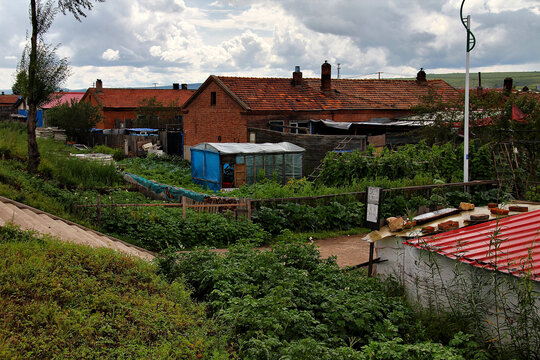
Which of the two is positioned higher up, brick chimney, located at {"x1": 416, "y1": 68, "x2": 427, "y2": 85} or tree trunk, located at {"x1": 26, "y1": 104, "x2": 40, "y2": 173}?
brick chimney, located at {"x1": 416, "y1": 68, "x2": 427, "y2": 85}

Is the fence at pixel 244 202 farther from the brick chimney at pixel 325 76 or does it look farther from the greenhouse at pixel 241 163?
the brick chimney at pixel 325 76

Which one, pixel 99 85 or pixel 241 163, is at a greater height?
pixel 99 85

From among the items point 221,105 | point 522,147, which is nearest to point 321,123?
point 221,105

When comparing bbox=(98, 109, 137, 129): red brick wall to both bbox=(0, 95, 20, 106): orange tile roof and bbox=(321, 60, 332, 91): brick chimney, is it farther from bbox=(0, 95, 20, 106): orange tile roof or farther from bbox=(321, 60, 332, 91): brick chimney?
bbox=(0, 95, 20, 106): orange tile roof

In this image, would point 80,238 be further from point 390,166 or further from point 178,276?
point 390,166

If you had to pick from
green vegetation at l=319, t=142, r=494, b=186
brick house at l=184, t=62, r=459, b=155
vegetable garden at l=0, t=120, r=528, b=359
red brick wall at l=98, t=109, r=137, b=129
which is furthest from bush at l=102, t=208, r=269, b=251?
red brick wall at l=98, t=109, r=137, b=129

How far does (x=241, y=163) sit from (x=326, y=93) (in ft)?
42.6

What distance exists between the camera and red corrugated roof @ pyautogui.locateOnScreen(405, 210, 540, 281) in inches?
264

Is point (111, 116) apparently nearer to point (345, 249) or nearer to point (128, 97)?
point (128, 97)

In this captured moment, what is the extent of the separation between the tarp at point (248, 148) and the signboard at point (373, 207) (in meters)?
12.2

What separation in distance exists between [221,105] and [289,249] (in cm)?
2215

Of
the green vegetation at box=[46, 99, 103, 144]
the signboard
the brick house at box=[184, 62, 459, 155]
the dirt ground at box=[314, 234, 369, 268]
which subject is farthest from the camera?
the green vegetation at box=[46, 99, 103, 144]

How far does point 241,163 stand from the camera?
21719 millimetres

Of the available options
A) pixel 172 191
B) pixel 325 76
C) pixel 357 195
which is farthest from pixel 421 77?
pixel 172 191
